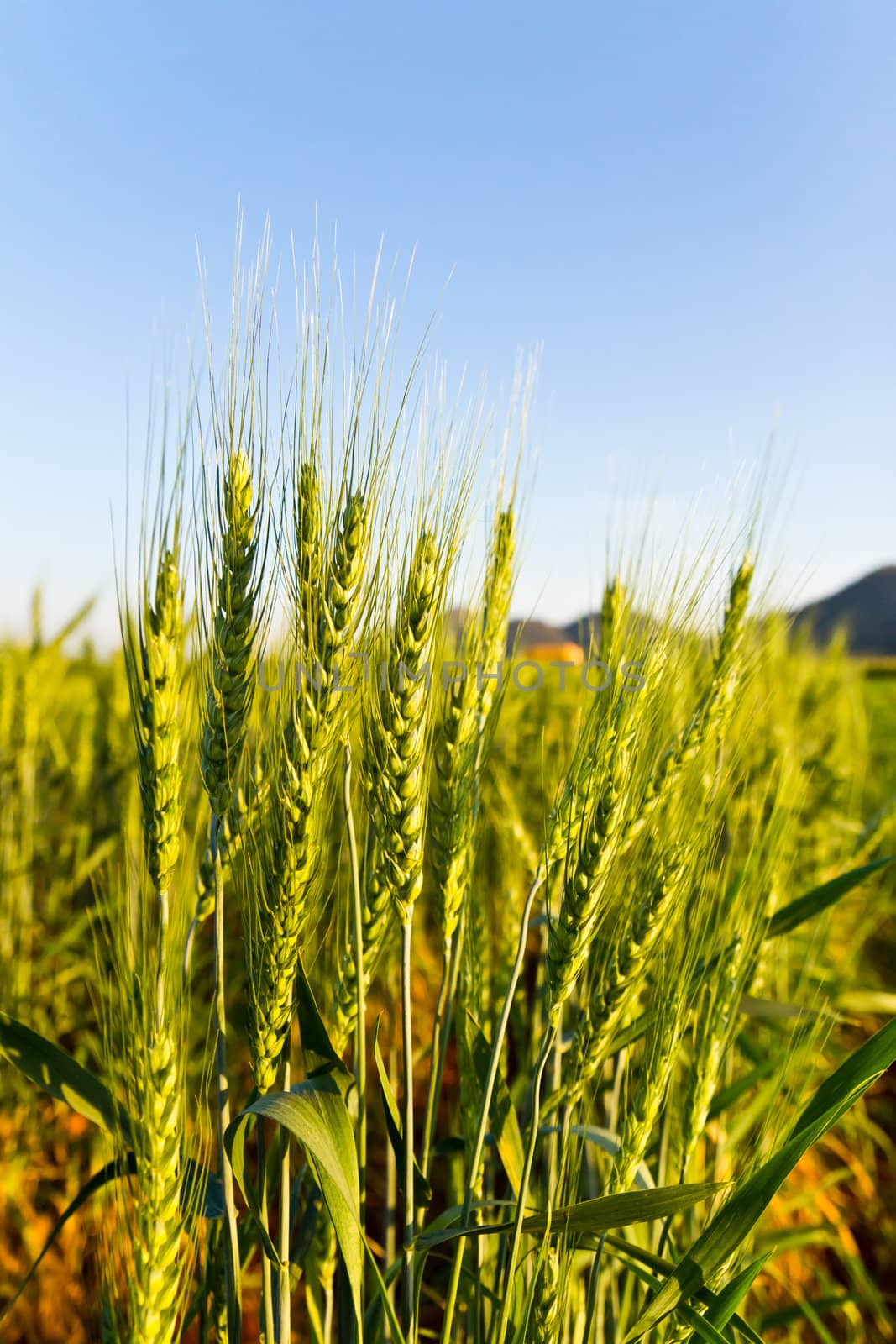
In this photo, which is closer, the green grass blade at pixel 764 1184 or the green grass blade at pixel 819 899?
the green grass blade at pixel 764 1184

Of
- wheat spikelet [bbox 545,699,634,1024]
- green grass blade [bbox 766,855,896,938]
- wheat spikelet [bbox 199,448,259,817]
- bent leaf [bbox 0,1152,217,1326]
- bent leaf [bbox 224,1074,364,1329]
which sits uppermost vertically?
wheat spikelet [bbox 199,448,259,817]

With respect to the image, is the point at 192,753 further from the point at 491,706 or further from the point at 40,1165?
the point at 40,1165

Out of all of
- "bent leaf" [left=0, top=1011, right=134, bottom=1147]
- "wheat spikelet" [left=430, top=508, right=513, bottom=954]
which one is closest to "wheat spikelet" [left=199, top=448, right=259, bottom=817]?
"wheat spikelet" [left=430, top=508, right=513, bottom=954]

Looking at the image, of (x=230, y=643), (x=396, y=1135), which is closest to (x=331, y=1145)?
(x=396, y=1135)

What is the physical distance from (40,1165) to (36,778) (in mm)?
1162

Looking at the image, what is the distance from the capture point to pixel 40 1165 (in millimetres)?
2158

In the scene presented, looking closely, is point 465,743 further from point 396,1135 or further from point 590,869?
point 396,1135

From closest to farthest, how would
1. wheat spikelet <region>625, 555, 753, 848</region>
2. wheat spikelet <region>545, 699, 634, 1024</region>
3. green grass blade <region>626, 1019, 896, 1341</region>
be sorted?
green grass blade <region>626, 1019, 896, 1341</region>
wheat spikelet <region>545, 699, 634, 1024</region>
wheat spikelet <region>625, 555, 753, 848</region>

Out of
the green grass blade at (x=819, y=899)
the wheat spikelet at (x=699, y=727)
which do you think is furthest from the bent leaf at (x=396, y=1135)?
the green grass blade at (x=819, y=899)

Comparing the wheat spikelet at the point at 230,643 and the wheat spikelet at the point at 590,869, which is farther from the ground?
the wheat spikelet at the point at 230,643

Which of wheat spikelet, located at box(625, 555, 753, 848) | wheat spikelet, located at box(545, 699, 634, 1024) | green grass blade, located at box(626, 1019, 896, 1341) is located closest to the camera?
green grass blade, located at box(626, 1019, 896, 1341)

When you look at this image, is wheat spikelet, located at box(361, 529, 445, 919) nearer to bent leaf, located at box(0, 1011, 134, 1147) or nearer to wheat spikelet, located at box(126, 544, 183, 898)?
wheat spikelet, located at box(126, 544, 183, 898)

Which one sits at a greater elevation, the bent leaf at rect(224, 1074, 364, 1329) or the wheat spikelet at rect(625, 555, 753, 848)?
the wheat spikelet at rect(625, 555, 753, 848)

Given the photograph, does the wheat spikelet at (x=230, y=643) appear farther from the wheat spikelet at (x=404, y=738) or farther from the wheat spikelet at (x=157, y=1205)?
the wheat spikelet at (x=157, y=1205)
